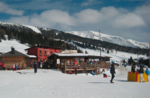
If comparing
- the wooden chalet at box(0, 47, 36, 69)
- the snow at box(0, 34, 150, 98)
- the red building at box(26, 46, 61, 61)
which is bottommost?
the snow at box(0, 34, 150, 98)

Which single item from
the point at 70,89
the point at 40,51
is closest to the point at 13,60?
the point at 40,51

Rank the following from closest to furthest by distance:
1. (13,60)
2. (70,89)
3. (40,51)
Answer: (70,89)
(13,60)
(40,51)

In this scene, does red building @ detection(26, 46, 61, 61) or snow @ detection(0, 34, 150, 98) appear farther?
red building @ detection(26, 46, 61, 61)

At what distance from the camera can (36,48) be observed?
135 feet

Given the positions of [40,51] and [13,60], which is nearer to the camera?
[13,60]

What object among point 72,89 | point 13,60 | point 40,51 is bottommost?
point 72,89

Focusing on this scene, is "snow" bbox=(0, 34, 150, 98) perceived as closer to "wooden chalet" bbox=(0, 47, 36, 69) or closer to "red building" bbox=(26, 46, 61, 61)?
"wooden chalet" bbox=(0, 47, 36, 69)

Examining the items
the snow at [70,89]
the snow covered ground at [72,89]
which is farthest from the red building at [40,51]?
the snow covered ground at [72,89]

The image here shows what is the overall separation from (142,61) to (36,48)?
7811cm

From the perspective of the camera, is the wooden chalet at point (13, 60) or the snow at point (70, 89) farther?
the wooden chalet at point (13, 60)

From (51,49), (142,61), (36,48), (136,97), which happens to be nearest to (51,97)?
(136,97)

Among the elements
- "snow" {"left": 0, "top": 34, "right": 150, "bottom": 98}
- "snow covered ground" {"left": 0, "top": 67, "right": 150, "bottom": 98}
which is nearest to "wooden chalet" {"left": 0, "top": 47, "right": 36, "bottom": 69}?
"snow" {"left": 0, "top": 34, "right": 150, "bottom": 98}

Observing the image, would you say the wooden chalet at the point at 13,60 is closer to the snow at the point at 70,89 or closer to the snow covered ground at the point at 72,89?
the snow at the point at 70,89

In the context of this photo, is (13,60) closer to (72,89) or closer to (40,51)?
(40,51)
